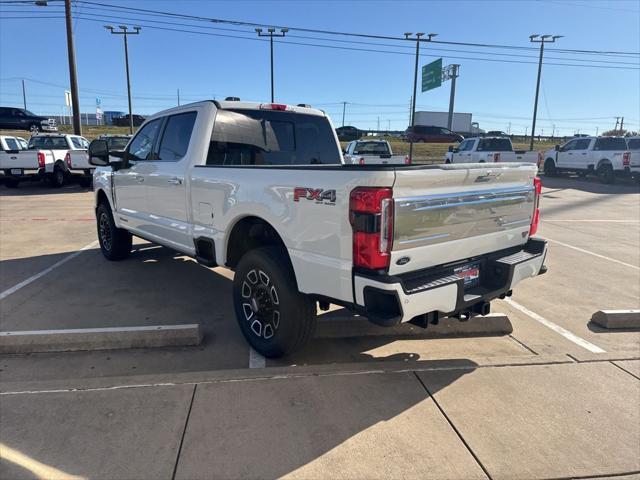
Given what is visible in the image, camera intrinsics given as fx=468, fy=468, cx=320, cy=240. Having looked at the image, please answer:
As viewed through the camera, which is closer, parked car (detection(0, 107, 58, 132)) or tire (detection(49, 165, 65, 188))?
tire (detection(49, 165, 65, 188))

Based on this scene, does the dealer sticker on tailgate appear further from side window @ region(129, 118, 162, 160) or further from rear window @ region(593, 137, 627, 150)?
rear window @ region(593, 137, 627, 150)

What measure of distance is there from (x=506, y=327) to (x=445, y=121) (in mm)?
61302

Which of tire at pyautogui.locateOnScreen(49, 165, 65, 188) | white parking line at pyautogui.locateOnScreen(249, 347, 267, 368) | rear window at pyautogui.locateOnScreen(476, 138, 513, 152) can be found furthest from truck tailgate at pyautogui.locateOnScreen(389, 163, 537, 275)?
rear window at pyautogui.locateOnScreen(476, 138, 513, 152)

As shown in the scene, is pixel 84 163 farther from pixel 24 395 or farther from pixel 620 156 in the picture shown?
pixel 620 156

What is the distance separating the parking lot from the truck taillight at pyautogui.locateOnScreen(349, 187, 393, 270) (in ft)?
3.48

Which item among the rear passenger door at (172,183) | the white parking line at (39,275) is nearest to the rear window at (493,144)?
the white parking line at (39,275)

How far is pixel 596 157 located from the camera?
2125 centimetres

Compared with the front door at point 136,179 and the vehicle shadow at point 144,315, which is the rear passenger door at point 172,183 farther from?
the vehicle shadow at point 144,315

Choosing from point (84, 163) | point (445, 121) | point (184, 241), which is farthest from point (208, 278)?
point (445, 121)

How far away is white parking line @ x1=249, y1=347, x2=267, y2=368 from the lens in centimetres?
386

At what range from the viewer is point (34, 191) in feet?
54.4

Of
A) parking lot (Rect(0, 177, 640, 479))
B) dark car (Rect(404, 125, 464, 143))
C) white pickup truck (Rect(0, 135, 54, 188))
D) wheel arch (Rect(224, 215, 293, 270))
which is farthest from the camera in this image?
dark car (Rect(404, 125, 464, 143))

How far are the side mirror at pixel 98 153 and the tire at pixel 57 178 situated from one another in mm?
12507

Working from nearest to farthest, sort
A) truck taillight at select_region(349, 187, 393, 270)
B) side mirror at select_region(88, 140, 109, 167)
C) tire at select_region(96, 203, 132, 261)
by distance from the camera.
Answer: truck taillight at select_region(349, 187, 393, 270) < side mirror at select_region(88, 140, 109, 167) < tire at select_region(96, 203, 132, 261)
